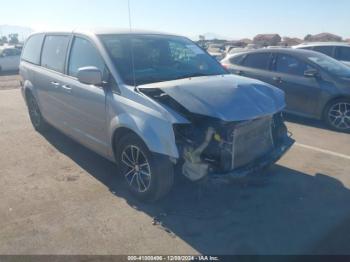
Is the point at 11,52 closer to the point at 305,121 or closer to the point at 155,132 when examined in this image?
the point at 305,121

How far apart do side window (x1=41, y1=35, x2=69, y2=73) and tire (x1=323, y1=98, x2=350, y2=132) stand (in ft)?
17.0

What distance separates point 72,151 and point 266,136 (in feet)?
10.6

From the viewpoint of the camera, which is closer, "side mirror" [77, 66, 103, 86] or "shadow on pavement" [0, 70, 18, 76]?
"side mirror" [77, 66, 103, 86]

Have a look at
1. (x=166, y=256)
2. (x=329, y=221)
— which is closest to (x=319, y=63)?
(x=329, y=221)

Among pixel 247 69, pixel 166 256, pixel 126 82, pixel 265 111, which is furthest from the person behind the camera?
pixel 247 69

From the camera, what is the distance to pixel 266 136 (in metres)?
4.29

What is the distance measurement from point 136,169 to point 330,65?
5425mm

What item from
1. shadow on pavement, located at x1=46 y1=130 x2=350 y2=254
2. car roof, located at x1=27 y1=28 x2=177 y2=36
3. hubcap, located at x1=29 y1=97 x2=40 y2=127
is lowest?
shadow on pavement, located at x1=46 y1=130 x2=350 y2=254

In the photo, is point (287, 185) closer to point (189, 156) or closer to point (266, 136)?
point (266, 136)

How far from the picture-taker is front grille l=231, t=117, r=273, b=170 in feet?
12.5

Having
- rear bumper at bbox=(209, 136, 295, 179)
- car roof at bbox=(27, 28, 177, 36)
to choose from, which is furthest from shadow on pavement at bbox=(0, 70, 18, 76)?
rear bumper at bbox=(209, 136, 295, 179)

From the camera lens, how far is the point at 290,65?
7809mm

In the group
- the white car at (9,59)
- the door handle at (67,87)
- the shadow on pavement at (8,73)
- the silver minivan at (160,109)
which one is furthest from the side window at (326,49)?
the white car at (9,59)

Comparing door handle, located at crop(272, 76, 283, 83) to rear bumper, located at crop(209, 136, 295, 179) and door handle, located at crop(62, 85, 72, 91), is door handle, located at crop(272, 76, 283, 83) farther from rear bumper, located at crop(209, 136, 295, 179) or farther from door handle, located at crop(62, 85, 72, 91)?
door handle, located at crop(62, 85, 72, 91)
